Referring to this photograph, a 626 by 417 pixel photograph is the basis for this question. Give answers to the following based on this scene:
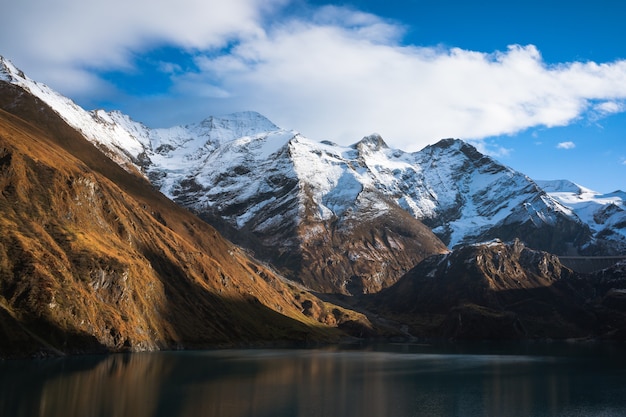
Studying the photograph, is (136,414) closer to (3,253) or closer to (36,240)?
(3,253)

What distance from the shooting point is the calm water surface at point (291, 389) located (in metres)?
84.2

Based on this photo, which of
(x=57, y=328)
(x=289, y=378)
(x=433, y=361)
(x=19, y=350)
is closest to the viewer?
(x=289, y=378)

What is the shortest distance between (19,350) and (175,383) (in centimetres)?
4559

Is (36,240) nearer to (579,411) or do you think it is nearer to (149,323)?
(149,323)

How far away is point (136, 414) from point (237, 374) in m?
→ 50.8

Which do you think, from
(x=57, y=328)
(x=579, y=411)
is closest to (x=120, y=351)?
(x=57, y=328)

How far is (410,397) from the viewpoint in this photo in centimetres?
10125

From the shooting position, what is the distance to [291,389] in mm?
106688

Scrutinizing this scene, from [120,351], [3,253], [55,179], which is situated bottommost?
[120,351]

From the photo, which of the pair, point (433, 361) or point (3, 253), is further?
point (433, 361)

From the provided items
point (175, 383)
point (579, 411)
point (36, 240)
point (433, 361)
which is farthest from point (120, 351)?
point (579, 411)

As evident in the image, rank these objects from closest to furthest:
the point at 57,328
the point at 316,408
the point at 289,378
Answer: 1. the point at 316,408
2. the point at 289,378
3. the point at 57,328

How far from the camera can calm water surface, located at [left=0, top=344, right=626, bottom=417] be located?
276 feet

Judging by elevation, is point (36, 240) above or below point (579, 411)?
above
